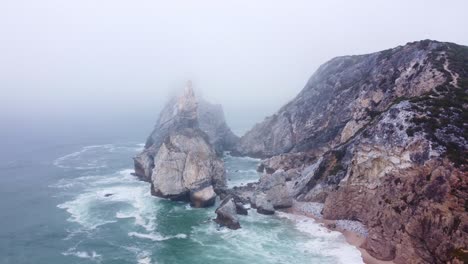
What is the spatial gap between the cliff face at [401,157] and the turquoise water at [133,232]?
7.88 m

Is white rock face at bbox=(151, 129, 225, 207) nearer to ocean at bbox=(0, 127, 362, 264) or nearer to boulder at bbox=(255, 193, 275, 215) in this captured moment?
ocean at bbox=(0, 127, 362, 264)

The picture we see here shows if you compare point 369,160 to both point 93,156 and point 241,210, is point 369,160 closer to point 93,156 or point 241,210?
point 241,210

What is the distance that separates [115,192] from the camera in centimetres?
9975

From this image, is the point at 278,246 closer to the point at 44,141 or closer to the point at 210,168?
the point at 210,168

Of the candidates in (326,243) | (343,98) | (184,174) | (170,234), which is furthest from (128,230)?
(343,98)

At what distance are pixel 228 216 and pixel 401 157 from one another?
3239cm

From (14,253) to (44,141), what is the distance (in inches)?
4779

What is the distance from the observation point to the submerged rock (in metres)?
75.4

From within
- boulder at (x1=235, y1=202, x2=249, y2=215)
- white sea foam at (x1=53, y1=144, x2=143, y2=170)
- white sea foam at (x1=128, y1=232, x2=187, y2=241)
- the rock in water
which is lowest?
white sea foam at (x1=128, y1=232, x2=187, y2=241)

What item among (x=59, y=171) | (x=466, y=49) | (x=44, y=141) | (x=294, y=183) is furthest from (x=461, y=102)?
(x=44, y=141)

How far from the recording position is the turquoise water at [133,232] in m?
64.8

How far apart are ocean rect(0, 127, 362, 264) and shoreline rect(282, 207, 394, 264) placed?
3.77ft

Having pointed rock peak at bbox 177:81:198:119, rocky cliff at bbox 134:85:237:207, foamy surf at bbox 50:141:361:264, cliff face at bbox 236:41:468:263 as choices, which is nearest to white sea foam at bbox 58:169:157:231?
foamy surf at bbox 50:141:361:264

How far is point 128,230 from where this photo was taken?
76500mm
